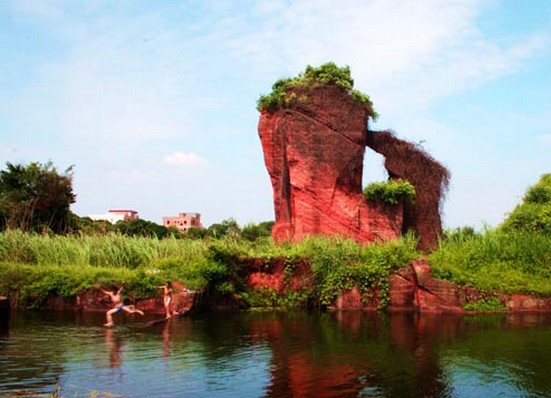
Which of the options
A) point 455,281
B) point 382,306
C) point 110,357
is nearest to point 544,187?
point 455,281

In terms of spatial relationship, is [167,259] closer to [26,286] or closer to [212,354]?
[26,286]

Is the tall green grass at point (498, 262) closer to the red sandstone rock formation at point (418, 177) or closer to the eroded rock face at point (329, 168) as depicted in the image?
the eroded rock face at point (329, 168)

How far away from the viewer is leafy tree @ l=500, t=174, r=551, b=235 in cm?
2562

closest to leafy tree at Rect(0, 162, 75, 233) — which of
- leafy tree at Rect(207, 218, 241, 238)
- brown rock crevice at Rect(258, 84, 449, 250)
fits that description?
Answer: leafy tree at Rect(207, 218, 241, 238)

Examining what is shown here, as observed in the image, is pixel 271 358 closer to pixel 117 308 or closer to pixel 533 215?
pixel 117 308

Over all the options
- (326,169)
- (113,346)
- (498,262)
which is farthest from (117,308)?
(498,262)

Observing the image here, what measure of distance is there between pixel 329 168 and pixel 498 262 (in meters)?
7.06

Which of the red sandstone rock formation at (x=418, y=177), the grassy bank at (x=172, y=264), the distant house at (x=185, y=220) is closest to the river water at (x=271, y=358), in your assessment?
the grassy bank at (x=172, y=264)

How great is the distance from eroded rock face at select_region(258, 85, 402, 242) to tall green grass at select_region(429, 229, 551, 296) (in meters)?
3.53

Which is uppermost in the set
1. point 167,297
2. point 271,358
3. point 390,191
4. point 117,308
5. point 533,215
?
point 390,191

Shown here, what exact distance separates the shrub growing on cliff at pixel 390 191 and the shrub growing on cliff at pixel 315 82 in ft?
9.77

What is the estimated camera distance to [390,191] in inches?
923

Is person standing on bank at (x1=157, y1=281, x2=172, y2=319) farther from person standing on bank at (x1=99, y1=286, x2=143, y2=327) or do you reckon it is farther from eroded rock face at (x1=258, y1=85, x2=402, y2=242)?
eroded rock face at (x1=258, y1=85, x2=402, y2=242)

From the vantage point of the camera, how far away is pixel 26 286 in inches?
704
